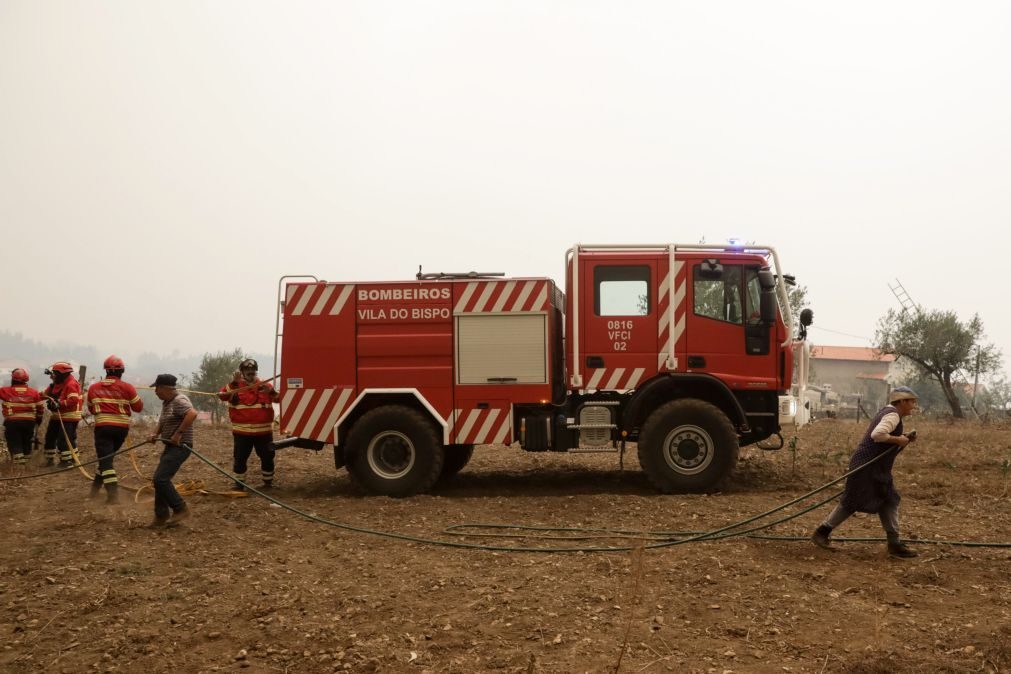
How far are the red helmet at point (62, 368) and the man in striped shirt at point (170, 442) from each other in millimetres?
5229

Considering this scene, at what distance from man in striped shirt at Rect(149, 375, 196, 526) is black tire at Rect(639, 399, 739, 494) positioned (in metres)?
5.16

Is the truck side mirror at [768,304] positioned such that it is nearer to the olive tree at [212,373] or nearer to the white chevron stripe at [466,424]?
the white chevron stripe at [466,424]

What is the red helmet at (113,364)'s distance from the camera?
29.0 feet

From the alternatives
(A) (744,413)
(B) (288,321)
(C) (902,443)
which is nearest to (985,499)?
(A) (744,413)

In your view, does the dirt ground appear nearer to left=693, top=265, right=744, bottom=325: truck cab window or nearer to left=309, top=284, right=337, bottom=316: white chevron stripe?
left=693, top=265, right=744, bottom=325: truck cab window

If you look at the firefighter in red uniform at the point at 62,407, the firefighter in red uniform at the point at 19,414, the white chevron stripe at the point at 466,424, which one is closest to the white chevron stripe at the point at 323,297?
the white chevron stripe at the point at 466,424

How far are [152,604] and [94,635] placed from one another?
55cm

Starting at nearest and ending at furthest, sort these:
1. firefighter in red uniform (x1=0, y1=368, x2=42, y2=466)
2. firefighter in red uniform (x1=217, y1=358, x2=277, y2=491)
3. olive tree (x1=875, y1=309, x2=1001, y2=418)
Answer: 1. firefighter in red uniform (x1=217, y1=358, x2=277, y2=491)
2. firefighter in red uniform (x1=0, y1=368, x2=42, y2=466)
3. olive tree (x1=875, y1=309, x2=1001, y2=418)

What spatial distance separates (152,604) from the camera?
5336 millimetres

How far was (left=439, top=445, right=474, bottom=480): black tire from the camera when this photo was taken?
402 inches

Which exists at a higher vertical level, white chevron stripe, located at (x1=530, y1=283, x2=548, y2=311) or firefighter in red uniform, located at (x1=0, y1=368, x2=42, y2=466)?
white chevron stripe, located at (x1=530, y1=283, x2=548, y2=311)

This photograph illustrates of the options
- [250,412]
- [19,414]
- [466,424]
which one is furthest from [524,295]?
[19,414]

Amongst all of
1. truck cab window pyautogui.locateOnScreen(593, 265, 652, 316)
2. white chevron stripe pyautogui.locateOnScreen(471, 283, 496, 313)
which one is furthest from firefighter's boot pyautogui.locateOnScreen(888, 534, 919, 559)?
white chevron stripe pyautogui.locateOnScreen(471, 283, 496, 313)

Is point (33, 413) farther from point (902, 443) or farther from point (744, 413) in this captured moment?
point (902, 443)
